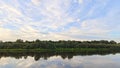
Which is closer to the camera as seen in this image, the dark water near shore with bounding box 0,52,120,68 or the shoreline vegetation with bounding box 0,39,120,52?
the dark water near shore with bounding box 0,52,120,68

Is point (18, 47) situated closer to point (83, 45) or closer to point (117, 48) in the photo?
point (83, 45)

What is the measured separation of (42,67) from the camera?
22641 millimetres

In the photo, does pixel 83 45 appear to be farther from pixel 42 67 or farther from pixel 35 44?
pixel 42 67

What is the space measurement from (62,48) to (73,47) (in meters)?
4.18

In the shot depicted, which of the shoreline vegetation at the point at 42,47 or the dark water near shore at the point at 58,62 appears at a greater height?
the shoreline vegetation at the point at 42,47

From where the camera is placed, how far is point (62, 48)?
69.0 meters

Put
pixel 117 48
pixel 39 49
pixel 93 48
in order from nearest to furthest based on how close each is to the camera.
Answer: pixel 39 49
pixel 93 48
pixel 117 48

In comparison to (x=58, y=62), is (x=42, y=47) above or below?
above

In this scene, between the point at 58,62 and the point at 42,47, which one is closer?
the point at 58,62

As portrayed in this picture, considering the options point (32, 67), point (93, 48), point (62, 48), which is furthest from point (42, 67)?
point (93, 48)

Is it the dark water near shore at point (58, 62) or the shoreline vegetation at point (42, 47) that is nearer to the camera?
the dark water near shore at point (58, 62)

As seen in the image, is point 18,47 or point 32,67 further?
point 18,47

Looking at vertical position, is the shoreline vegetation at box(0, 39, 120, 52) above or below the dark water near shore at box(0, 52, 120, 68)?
above

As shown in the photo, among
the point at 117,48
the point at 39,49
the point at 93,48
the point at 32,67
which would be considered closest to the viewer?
the point at 32,67
